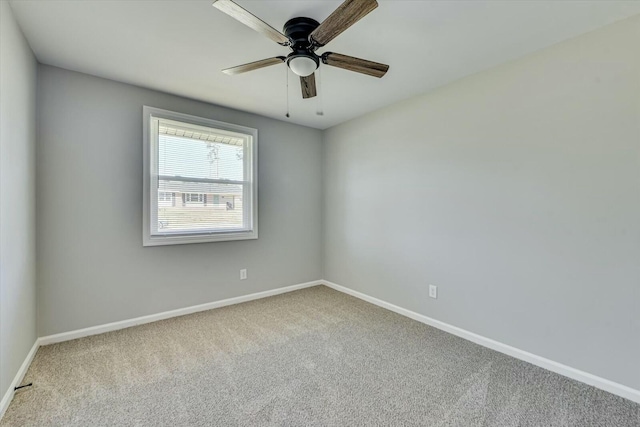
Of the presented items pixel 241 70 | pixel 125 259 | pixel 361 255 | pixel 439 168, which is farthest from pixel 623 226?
pixel 125 259

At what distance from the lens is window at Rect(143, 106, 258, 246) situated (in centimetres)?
290

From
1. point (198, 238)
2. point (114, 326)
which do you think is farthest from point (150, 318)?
point (198, 238)

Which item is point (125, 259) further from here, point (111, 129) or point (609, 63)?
point (609, 63)

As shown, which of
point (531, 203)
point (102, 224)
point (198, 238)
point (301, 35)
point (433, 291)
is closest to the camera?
point (301, 35)

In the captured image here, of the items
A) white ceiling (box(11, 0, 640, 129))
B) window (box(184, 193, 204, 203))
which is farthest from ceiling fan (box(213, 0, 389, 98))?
window (box(184, 193, 204, 203))

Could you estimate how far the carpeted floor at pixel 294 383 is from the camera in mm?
1604

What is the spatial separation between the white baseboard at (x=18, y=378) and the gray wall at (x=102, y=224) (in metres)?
0.23

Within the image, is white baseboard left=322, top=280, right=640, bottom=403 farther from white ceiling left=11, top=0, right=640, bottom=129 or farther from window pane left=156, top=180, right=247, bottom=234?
white ceiling left=11, top=0, right=640, bottom=129

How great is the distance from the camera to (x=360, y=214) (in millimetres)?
3678

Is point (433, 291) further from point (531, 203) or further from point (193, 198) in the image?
point (193, 198)

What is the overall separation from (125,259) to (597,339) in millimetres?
3928

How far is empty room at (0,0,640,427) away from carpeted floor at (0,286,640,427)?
0.02m

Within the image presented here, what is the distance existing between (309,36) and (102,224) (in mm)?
2511

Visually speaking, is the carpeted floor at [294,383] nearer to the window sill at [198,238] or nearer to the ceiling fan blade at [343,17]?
the window sill at [198,238]
